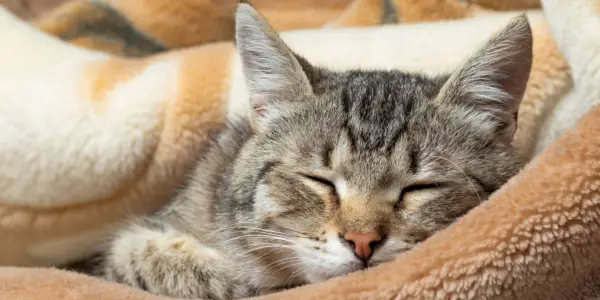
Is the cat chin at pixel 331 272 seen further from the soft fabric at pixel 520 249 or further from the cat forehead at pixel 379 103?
the cat forehead at pixel 379 103

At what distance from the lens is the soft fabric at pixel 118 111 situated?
1185 mm

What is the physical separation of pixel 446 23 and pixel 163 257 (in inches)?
28.5

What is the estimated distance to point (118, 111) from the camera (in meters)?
1.22

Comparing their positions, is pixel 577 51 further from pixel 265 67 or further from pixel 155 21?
pixel 155 21

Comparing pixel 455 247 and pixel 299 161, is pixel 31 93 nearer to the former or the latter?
pixel 299 161

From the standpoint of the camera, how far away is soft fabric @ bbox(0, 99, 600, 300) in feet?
2.51

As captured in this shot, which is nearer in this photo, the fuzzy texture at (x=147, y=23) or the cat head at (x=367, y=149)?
the cat head at (x=367, y=149)

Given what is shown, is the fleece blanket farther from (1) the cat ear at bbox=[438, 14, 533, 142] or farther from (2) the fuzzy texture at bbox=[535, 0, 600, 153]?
(1) the cat ear at bbox=[438, 14, 533, 142]

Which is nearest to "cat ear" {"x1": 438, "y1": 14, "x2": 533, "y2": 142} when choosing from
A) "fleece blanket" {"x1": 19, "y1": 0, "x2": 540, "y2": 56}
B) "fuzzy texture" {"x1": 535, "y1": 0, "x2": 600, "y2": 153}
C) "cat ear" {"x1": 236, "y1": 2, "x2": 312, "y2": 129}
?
"fuzzy texture" {"x1": 535, "y1": 0, "x2": 600, "y2": 153}

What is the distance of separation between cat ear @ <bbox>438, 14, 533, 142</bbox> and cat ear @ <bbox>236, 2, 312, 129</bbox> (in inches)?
9.5

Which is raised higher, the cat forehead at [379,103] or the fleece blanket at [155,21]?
the cat forehead at [379,103]

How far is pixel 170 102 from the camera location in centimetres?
126

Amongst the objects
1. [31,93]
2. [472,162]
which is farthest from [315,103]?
[31,93]

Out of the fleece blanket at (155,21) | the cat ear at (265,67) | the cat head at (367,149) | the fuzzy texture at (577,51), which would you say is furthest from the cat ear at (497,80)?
the fleece blanket at (155,21)
